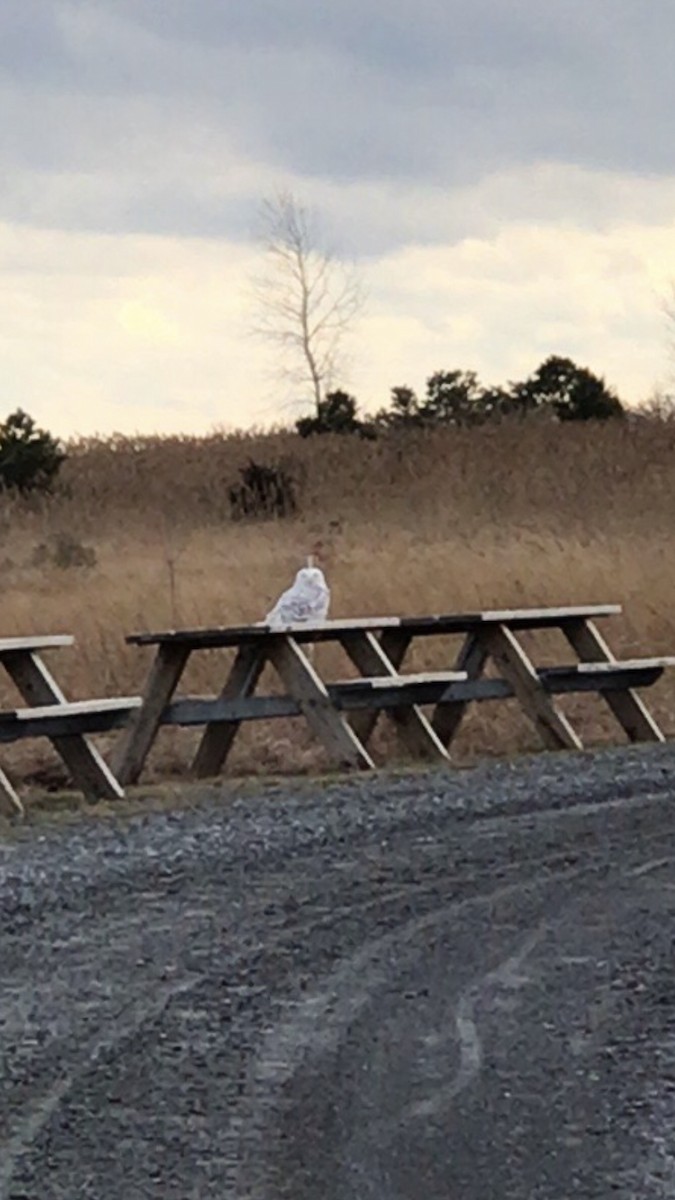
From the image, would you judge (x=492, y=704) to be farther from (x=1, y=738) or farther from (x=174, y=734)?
(x=1, y=738)

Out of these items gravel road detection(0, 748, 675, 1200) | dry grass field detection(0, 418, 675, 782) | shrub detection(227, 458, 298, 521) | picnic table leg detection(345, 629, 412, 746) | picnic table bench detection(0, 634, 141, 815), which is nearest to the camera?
gravel road detection(0, 748, 675, 1200)

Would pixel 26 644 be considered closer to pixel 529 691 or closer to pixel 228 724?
pixel 228 724

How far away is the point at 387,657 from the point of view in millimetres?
12875

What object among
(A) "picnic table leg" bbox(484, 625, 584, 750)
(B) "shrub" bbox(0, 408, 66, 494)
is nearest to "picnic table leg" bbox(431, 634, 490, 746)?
(A) "picnic table leg" bbox(484, 625, 584, 750)

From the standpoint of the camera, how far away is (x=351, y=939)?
22.7 ft

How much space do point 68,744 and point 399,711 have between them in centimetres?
224

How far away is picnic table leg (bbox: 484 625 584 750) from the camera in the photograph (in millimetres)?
12609

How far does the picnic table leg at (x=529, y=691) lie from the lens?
41.4ft

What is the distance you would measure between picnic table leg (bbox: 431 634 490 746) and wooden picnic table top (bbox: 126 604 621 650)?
224mm

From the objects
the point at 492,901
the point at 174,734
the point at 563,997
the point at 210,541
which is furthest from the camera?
the point at 210,541

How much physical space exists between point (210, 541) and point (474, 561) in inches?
259

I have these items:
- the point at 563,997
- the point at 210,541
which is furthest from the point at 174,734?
the point at 210,541

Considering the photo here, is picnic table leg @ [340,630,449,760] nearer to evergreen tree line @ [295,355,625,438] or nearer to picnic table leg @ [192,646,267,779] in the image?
picnic table leg @ [192,646,267,779]

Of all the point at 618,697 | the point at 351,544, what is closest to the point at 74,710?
the point at 618,697
